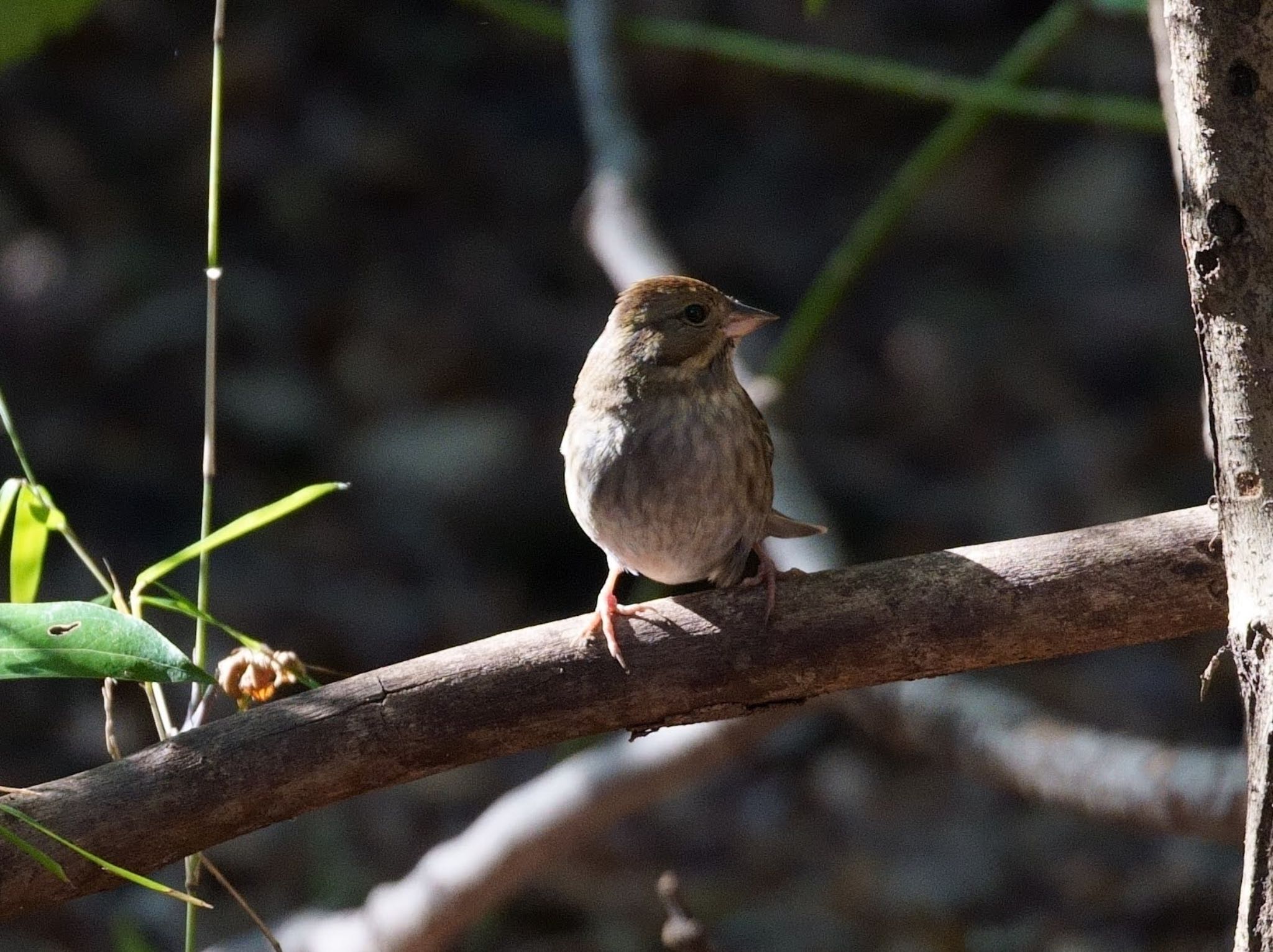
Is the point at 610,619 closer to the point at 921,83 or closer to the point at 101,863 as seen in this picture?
the point at 101,863

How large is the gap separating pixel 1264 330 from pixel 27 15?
201 cm

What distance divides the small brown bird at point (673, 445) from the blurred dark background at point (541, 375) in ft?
8.14

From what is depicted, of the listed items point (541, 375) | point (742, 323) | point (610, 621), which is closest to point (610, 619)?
point (610, 621)

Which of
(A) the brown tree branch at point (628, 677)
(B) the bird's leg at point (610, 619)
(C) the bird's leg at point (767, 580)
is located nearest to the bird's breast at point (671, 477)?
(C) the bird's leg at point (767, 580)

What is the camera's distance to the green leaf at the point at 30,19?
2676 mm

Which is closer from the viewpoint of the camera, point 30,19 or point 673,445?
point 30,19

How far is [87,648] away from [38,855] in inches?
10.7

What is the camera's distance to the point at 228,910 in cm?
553

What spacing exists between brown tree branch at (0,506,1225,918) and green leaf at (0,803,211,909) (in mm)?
61

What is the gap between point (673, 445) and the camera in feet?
11.0

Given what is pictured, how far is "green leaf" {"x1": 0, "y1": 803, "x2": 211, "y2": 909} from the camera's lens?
200 centimetres

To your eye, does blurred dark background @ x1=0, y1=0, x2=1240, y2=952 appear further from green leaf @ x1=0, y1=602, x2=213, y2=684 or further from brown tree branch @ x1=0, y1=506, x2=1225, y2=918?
A: green leaf @ x1=0, y1=602, x2=213, y2=684

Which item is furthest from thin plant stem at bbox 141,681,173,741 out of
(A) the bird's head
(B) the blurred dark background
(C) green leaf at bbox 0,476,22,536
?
(B) the blurred dark background

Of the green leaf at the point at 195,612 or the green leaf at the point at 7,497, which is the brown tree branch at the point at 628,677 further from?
the green leaf at the point at 7,497
